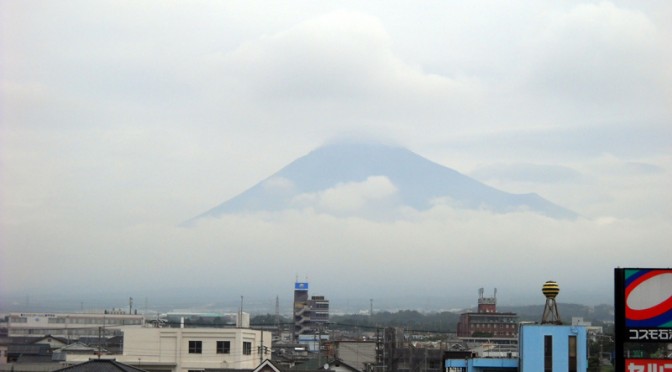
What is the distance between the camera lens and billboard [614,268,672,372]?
31.5 meters

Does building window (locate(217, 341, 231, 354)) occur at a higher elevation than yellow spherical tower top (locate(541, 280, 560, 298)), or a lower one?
lower

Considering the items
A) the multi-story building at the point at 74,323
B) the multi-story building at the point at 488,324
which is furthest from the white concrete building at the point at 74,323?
the multi-story building at the point at 488,324

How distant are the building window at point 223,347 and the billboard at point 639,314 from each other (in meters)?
43.0

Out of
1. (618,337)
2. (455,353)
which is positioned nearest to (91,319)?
(455,353)

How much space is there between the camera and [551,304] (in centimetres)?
4666

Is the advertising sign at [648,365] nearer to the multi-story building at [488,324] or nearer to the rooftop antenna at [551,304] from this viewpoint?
the rooftop antenna at [551,304]

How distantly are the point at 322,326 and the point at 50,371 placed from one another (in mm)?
125837

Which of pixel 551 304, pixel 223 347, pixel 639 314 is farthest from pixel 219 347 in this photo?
pixel 639 314

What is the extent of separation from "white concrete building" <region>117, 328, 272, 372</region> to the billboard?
41.8 m

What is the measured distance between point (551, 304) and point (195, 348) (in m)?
32.4

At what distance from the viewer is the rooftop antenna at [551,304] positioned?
4619cm

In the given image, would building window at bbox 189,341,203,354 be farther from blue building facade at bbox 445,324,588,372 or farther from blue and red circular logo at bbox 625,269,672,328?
blue and red circular logo at bbox 625,269,672,328

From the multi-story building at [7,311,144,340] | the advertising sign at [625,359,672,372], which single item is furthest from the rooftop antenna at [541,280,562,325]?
the multi-story building at [7,311,144,340]

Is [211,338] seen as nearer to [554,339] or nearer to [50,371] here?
[50,371]
